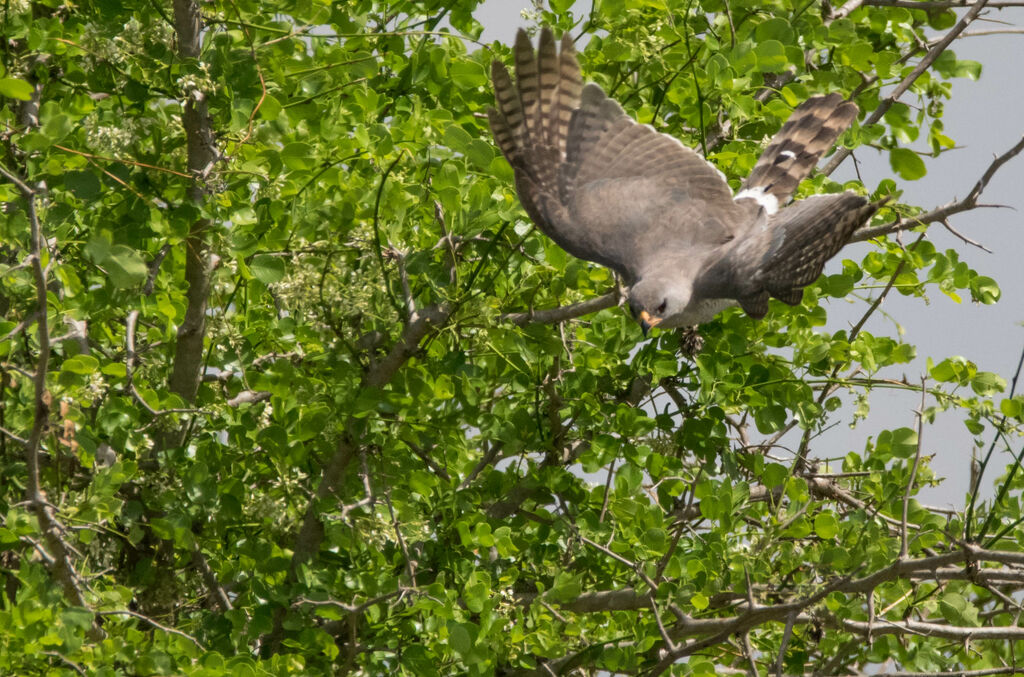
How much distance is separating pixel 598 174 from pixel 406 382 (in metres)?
1.31

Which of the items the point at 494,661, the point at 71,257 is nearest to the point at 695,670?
the point at 494,661

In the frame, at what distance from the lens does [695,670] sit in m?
4.42

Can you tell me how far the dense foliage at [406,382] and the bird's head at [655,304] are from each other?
0.19 metres

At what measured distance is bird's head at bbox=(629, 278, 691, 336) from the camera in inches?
188

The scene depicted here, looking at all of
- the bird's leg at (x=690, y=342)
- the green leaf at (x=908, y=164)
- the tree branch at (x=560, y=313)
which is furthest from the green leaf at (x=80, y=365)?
the green leaf at (x=908, y=164)

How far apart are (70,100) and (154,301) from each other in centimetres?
83

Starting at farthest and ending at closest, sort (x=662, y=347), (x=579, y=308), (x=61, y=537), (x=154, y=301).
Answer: (x=662, y=347) < (x=154, y=301) < (x=579, y=308) < (x=61, y=537)

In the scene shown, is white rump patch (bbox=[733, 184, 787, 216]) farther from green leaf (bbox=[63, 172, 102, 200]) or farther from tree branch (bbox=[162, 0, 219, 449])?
green leaf (bbox=[63, 172, 102, 200])

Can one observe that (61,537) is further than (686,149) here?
No

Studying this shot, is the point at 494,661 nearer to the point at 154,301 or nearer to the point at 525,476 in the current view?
the point at 525,476

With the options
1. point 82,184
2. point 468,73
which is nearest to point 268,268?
point 82,184

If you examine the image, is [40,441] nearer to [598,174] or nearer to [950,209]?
[598,174]

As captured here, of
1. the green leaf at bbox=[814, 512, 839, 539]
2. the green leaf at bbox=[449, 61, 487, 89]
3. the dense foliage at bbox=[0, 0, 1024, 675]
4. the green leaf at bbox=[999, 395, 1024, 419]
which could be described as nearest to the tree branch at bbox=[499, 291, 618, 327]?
the dense foliage at bbox=[0, 0, 1024, 675]

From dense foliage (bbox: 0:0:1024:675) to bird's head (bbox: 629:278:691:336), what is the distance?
0.19m
